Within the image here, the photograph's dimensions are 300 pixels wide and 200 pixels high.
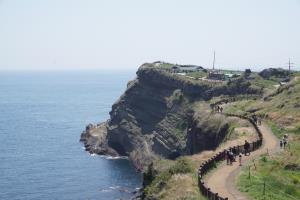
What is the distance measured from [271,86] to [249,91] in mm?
5748

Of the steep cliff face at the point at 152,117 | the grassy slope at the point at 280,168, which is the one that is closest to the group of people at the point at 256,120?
the grassy slope at the point at 280,168

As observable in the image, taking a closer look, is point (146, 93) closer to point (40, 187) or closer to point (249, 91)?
point (249, 91)

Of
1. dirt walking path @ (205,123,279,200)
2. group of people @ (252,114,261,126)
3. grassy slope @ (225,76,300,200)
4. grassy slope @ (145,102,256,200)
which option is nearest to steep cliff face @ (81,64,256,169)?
group of people @ (252,114,261,126)

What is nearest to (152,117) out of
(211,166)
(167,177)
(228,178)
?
(211,166)

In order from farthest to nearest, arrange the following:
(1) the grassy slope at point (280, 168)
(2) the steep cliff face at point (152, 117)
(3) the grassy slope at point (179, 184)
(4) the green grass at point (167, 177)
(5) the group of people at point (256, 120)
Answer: (2) the steep cliff face at point (152, 117)
(5) the group of people at point (256, 120)
(4) the green grass at point (167, 177)
(1) the grassy slope at point (280, 168)
(3) the grassy slope at point (179, 184)

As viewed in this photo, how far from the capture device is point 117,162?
459 ft

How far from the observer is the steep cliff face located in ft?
433

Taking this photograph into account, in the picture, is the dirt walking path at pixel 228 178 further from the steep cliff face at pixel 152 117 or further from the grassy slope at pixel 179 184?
the steep cliff face at pixel 152 117

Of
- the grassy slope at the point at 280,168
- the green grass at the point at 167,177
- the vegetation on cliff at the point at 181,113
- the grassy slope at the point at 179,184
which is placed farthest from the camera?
the vegetation on cliff at the point at 181,113

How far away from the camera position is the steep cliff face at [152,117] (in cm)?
13212

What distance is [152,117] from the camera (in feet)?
487

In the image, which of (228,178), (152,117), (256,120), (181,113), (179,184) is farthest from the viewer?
(152,117)

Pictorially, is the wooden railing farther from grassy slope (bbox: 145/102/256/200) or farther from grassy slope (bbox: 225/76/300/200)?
grassy slope (bbox: 225/76/300/200)

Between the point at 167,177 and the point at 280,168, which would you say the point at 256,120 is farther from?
the point at 167,177
